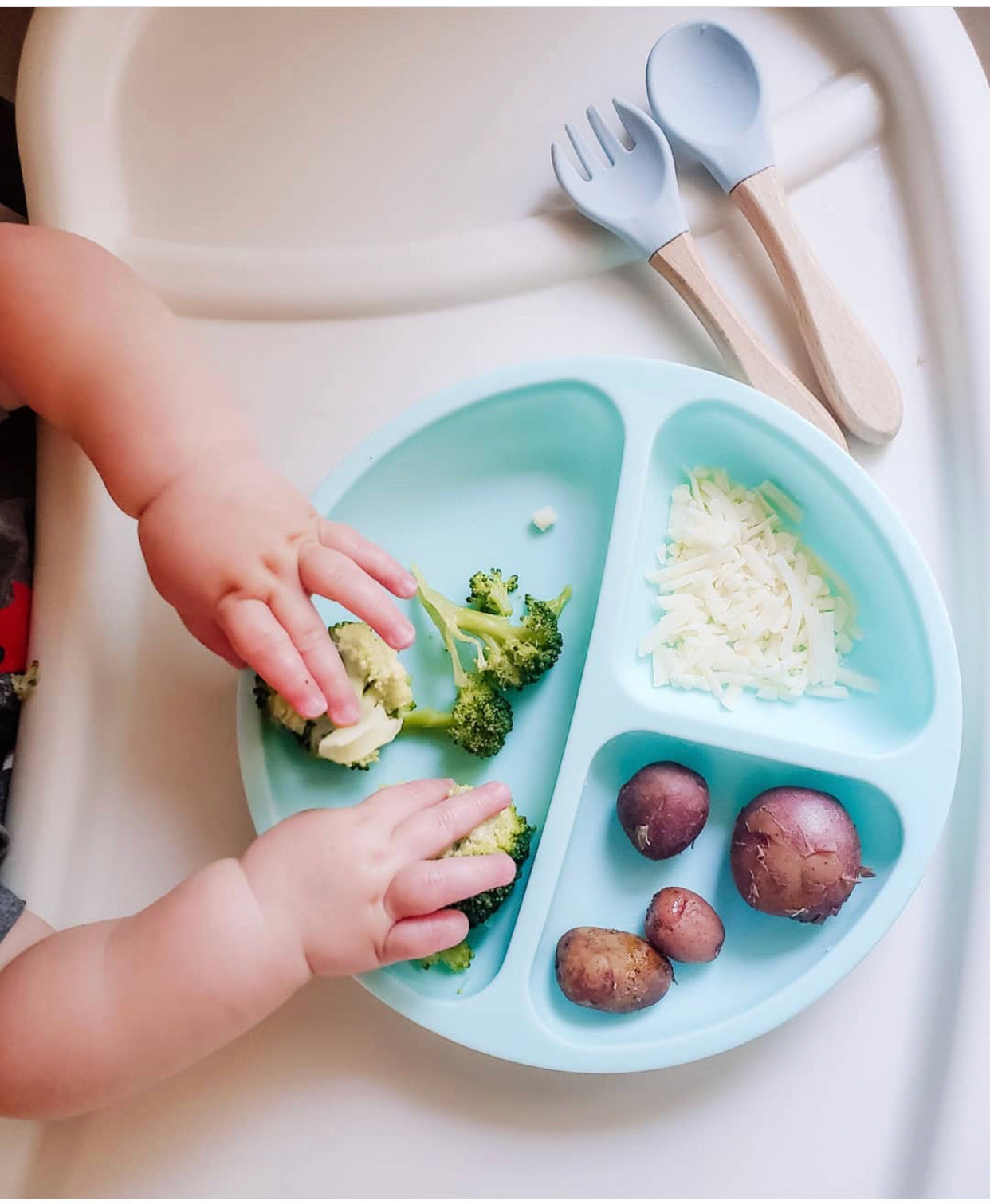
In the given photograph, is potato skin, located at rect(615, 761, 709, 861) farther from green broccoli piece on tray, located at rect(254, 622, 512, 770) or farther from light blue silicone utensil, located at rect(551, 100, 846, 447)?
light blue silicone utensil, located at rect(551, 100, 846, 447)

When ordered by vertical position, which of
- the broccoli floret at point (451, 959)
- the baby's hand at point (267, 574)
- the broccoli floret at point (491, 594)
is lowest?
the broccoli floret at point (451, 959)

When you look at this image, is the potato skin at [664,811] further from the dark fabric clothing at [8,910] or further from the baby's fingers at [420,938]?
the dark fabric clothing at [8,910]

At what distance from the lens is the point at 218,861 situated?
2.26ft

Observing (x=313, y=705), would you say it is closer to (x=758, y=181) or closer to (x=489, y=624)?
(x=489, y=624)

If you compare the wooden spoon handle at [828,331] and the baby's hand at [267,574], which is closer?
the baby's hand at [267,574]

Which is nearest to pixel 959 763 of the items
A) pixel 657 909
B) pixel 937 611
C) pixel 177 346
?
pixel 937 611

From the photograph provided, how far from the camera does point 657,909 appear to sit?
28.2 inches

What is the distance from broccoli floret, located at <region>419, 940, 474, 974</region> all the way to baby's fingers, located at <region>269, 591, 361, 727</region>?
0.19 metres

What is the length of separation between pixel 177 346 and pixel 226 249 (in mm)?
128

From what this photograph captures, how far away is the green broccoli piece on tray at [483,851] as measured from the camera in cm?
72

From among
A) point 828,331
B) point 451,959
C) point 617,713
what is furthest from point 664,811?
point 828,331

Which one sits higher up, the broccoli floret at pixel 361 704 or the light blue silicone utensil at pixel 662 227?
the light blue silicone utensil at pixel 662 227

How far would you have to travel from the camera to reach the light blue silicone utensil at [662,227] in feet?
2.60

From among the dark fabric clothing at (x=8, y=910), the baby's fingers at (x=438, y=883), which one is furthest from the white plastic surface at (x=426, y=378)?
the baby's fingers at (x=438, y=883)
